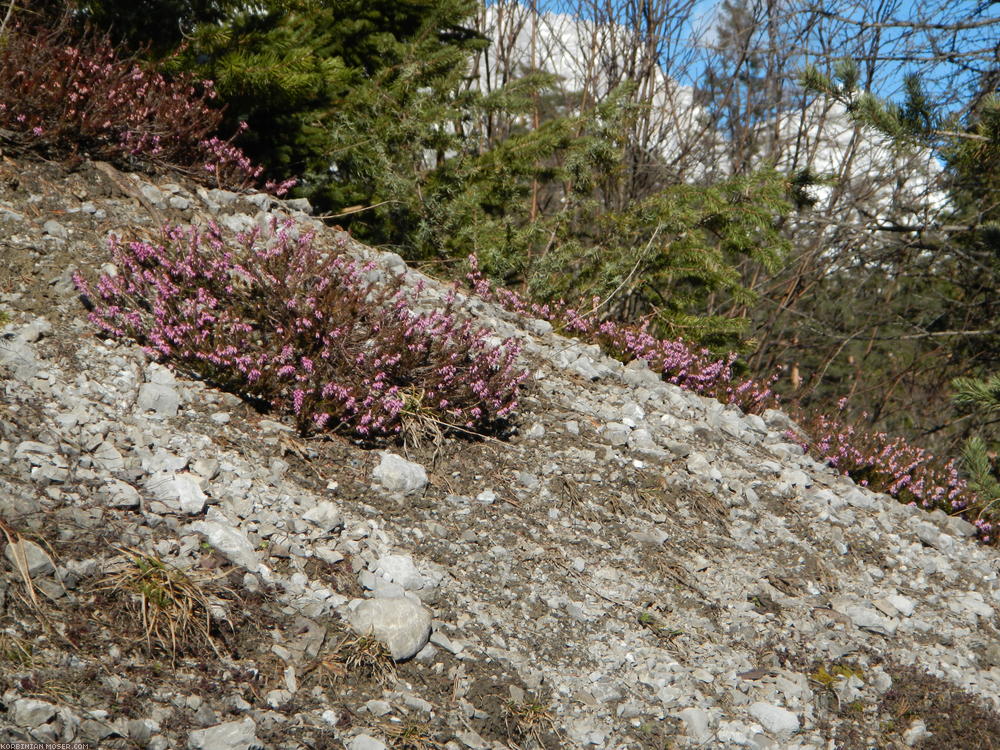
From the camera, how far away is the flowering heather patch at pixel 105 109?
209 inches

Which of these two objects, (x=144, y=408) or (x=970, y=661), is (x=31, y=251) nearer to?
(x=144, y=408)

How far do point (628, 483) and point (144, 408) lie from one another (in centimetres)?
266

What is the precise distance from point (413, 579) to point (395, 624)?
38 centimetres

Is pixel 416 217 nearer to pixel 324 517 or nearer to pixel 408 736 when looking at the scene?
pixel 324 517

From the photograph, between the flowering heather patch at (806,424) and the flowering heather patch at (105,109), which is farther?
the flowering heather patch at (806,424)

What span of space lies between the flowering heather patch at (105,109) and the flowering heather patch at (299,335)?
46.7 inches

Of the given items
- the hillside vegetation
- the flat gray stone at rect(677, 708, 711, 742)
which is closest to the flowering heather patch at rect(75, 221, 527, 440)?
the hillside vegetation

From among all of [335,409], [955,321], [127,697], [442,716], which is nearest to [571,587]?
[442,716]

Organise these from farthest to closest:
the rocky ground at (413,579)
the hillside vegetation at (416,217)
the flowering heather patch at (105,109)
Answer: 1. the flowering heather patch at (105,109)
2. the hillside vegetation at (416,217)
3. the rocky ground at (413,579)

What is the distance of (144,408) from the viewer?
4.00 meters

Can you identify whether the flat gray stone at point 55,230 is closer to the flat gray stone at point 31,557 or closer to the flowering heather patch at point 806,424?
the flat gray stone at point 31,557

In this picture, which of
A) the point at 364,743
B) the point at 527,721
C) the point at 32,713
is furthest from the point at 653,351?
the point at 32,713

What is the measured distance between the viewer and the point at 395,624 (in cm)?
317

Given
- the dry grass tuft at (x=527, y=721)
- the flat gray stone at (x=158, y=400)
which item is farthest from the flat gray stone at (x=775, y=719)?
the flat gray stone at (x=158, y=400)
